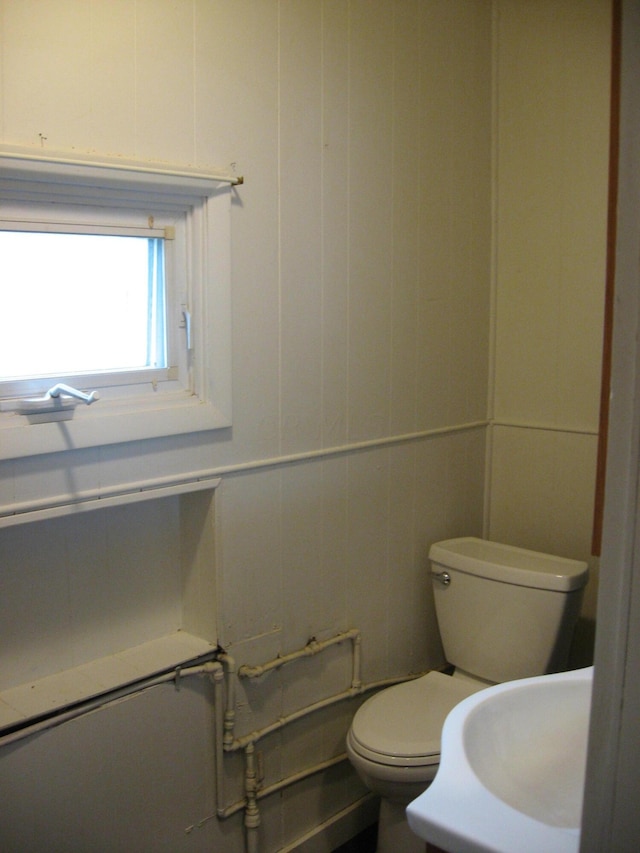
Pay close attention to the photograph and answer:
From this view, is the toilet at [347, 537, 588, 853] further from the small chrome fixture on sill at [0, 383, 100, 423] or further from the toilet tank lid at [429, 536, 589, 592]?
the small chrome fixture on sill at [0, 383, 100, 423]

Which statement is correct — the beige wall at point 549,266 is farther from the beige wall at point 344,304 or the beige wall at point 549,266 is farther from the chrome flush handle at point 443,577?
the chrome flush handle at point 443,577

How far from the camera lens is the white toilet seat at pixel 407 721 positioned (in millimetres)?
1953

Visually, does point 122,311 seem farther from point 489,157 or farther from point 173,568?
point 489,157

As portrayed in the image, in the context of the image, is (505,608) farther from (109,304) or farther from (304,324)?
(109,304)

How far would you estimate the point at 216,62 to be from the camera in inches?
69.6

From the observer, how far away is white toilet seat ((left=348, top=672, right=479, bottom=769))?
195 cm

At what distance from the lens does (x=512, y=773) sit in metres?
1.20

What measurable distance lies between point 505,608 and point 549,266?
1.06 meters

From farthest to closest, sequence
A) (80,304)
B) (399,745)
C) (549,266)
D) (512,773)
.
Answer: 1. (549,266)
2. (399,745)
3. (80,304)
4. (512,773)

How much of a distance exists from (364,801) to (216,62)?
202 centimetres

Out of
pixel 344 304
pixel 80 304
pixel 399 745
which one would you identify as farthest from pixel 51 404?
pixel 399 745

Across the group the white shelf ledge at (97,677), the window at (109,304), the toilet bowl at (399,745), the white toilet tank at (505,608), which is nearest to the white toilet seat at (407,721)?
the toilet bowl at (399,745)

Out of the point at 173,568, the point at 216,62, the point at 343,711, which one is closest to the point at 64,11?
the point at 216,62

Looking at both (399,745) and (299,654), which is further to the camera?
(299,654)
